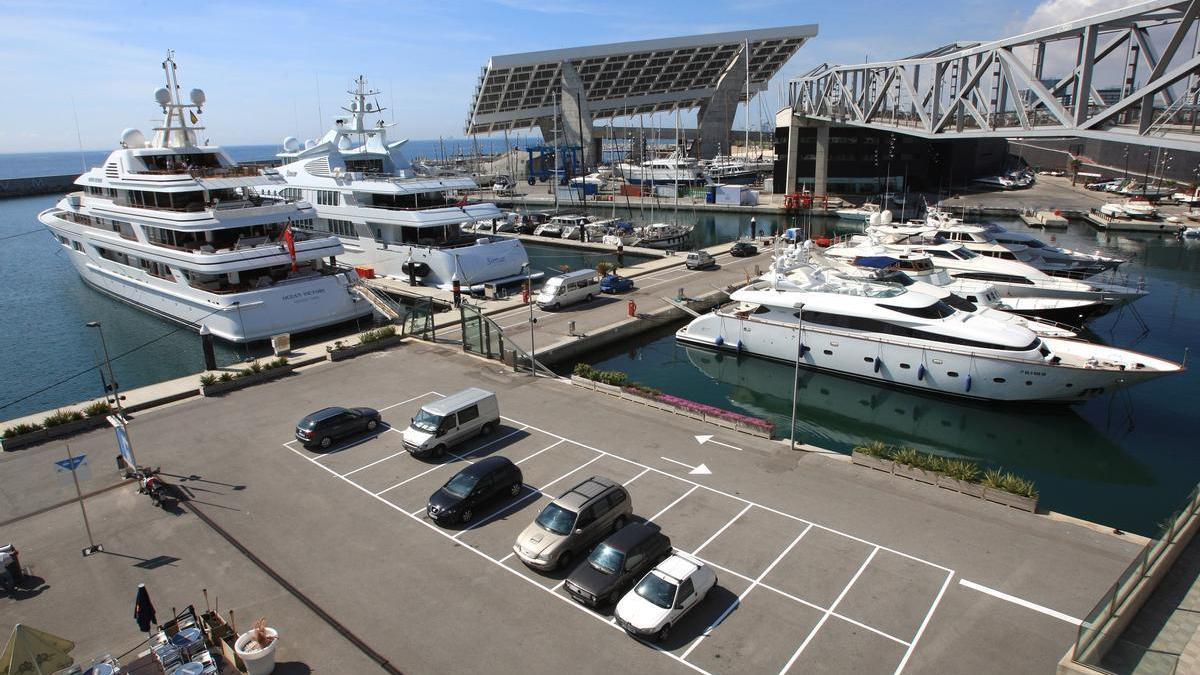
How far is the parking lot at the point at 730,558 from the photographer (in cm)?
1250

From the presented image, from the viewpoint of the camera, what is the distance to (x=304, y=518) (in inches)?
680

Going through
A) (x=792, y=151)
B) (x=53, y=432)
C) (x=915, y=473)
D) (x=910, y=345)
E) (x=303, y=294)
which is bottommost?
(x=915, y=473)

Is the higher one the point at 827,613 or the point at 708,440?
the point at 708,440

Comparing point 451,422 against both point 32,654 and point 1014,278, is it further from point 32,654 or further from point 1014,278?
point 1014,278

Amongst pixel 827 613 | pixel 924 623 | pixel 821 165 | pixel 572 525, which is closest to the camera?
pixel 924 623

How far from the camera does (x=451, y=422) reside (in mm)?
20516

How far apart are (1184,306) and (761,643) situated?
146 ft

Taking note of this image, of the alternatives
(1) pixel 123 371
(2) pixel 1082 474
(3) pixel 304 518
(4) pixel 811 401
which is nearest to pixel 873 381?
(4) pixel 811 401

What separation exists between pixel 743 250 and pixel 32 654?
4848cm

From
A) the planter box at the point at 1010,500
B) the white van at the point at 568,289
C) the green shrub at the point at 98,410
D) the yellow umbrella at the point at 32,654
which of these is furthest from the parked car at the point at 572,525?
the white van at the point at 568,289

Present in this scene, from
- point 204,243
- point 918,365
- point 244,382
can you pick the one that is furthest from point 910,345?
point 204,243

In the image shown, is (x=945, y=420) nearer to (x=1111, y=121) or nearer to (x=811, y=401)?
(x=811, y=401)

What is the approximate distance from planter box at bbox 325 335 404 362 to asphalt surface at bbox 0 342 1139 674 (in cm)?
771

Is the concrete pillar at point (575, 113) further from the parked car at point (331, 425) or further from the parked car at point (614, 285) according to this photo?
the parked car at point (331, 425)
